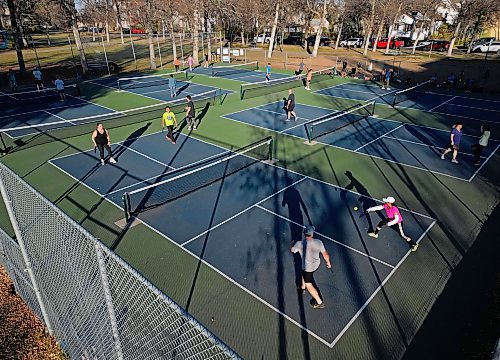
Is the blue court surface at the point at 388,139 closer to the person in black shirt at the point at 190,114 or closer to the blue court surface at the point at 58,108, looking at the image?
the person in black shirt at the point at 190,114

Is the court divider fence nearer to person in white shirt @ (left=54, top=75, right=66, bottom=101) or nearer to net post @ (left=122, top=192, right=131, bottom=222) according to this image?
net post @ (left=122, top=192, right=131, bottom=222)

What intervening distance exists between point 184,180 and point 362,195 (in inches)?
266

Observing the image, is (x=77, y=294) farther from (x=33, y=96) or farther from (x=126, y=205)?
(x=33, y=96)

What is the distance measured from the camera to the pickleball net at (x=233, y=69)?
39.8m

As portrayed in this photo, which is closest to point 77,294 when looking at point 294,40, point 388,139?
point 388,139

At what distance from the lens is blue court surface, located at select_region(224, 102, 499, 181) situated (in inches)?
628

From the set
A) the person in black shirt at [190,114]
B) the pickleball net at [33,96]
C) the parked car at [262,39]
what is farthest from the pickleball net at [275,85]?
the parked car at [262,39]

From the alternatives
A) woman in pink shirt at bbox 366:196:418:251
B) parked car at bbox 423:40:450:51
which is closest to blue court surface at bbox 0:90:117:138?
woman in pink shirt at bbox 366:196:418:251

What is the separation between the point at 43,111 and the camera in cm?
2394

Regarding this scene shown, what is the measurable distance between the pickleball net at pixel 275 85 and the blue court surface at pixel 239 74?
2.90 metres

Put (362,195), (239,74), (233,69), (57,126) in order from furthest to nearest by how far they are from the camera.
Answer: (233,69)
(239,74)
(57,126)
(362,195)

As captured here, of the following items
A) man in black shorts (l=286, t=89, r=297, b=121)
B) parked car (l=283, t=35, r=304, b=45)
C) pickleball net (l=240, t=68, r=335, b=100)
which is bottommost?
parked car (l=283, t=35, r=304, b=45)

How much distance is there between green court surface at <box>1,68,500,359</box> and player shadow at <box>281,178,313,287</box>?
898mm

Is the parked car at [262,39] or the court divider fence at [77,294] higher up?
the court divider fence at [77,294]
